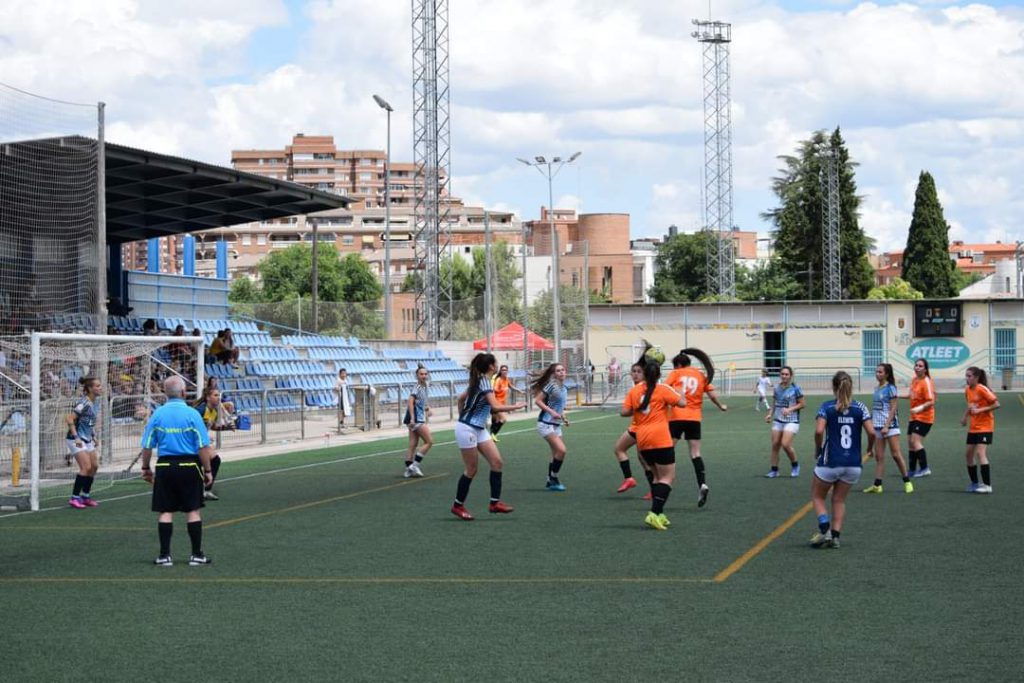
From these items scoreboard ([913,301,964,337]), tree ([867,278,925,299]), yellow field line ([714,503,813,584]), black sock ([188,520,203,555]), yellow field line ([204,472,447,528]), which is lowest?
yellow field line ([204,472,447,528])

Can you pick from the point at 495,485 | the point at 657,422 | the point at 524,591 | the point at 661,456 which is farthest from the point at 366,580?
the point at 495,485

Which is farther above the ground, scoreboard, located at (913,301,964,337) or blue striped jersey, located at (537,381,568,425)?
scoreboard, located at (913,301,964,337)

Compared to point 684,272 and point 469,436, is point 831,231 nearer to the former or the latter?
point 684,272

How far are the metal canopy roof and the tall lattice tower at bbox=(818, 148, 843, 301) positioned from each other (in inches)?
1858

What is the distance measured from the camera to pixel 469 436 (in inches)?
594

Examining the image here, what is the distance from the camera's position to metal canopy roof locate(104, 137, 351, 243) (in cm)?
3114

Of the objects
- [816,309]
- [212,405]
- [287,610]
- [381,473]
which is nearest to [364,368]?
[381,473]

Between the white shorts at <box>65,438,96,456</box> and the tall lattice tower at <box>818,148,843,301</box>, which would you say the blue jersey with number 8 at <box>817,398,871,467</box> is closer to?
the white shorts at <box>65,438,96,456</box>

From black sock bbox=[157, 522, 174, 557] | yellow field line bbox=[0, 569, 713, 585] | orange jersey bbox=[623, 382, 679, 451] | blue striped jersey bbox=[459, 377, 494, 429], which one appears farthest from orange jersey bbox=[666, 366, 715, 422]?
black sock bbox=[157, 522, 174, 557]

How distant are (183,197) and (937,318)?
43109mm

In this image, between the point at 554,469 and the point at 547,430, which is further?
the point at 547,430

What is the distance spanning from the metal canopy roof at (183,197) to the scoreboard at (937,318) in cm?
3734

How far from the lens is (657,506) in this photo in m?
14.2

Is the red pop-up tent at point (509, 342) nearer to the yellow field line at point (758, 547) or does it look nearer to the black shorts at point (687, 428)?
the black shorts at point (687, 428)
